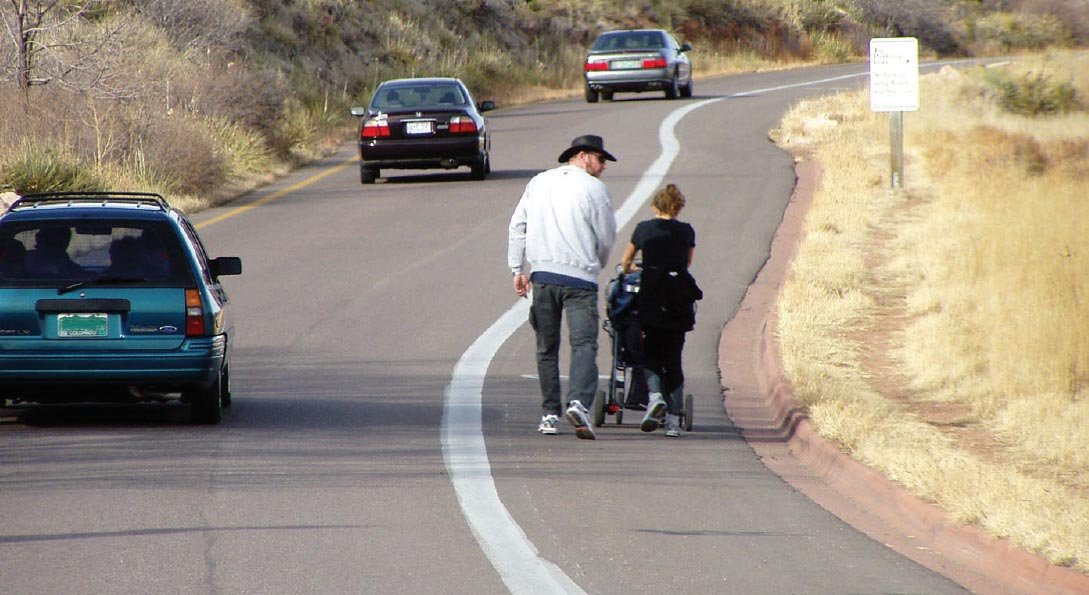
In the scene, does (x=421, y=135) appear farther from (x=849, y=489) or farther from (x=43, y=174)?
(x=849, y=489)

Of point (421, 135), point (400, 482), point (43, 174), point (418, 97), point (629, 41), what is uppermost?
point (629, 41)

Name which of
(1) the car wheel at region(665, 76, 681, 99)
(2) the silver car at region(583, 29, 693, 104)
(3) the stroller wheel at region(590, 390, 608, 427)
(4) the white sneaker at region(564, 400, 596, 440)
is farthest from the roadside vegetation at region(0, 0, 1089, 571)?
(1) the car wheel at region(665, 76, 681, 99)

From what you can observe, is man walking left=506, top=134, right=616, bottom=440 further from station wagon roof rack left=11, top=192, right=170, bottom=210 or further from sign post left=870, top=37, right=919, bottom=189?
sign post left=870, top=37, right=919, bottom=189

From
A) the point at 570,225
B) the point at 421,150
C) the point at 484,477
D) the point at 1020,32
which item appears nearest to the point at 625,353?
the point at 570,225

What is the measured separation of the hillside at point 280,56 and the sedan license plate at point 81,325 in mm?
11295

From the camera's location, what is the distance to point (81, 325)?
9.64 meters

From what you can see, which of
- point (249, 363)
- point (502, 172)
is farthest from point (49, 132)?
point (249, 363)

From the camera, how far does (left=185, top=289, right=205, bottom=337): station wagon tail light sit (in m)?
9.80

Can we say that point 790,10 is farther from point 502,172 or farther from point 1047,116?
point 502,172

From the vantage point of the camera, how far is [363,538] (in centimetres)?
722

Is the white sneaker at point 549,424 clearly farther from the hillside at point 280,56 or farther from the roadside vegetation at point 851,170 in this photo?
the hillside at point 280,56

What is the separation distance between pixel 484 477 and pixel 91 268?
9.94 ft

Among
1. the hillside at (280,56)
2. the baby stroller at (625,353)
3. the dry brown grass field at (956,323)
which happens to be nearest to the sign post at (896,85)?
the dry brown grass field at (956,323)

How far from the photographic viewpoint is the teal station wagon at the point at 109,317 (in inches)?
377
